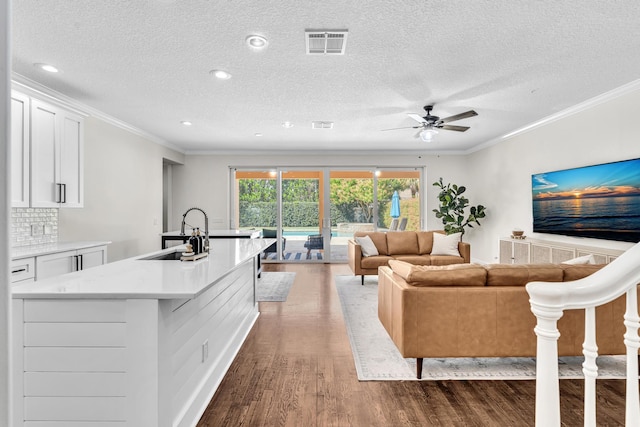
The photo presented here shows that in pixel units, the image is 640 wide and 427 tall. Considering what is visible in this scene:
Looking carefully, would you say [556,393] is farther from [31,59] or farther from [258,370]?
[31,59]

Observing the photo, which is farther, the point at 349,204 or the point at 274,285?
the point at 349,204

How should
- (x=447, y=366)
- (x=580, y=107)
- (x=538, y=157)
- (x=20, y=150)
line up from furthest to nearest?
(x=538, y=157), (x=580, y=107), (x=20, y=150), (x=447, y=366)

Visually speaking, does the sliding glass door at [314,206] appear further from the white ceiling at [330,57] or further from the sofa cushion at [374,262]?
the white ceiling at [330,57]

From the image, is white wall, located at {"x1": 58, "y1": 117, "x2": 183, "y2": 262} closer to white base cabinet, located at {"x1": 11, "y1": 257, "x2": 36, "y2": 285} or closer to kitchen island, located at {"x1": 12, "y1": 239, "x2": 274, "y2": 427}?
white base cabinet, located at {"x1": 11, "y1": 257, "x2": 36, "y2": 285}

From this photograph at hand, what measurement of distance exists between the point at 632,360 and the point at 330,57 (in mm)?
2851

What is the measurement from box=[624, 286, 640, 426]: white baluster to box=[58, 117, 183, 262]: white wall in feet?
16.3

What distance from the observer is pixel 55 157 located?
3.51 meters

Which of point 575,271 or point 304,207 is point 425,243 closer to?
point 304,207

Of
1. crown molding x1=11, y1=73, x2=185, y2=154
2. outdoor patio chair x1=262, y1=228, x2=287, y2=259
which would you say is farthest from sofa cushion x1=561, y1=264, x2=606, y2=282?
outdoor patio chair x1=262, y1=228, x2=287, y2=259

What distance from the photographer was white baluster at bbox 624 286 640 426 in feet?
2.50

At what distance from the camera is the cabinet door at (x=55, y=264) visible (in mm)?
3004

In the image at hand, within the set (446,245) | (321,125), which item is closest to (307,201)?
(321,125)

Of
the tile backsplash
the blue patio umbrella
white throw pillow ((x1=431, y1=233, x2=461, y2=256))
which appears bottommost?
white throw pillow ((x1=431, y1=233, x2=461, y2=256))

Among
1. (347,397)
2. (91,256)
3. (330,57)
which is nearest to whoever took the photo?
(347,397)
